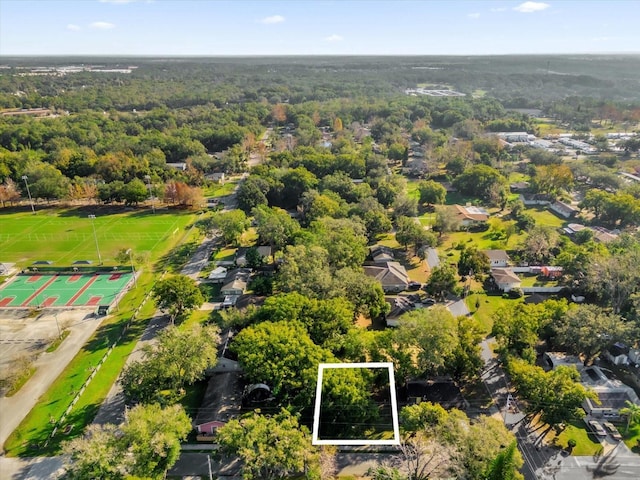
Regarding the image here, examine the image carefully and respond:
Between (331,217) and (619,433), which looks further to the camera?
(331,217)

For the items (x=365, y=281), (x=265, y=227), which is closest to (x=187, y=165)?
(x=265, y=227)

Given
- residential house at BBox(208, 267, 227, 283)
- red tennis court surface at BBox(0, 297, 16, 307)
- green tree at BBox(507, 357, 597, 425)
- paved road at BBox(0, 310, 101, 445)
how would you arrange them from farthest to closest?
residential house at BBox(208, 267, 227, 283)
red tennis court surface at BBox(0, 297, 16, 307)
paved road at BBox(0, 310, 101, 445)
green tree at BBox(507, 357, 597, 425)

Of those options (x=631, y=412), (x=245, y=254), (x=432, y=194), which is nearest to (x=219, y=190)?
(x=245, y=254)

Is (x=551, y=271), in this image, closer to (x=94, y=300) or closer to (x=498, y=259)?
(x=498, y=259)

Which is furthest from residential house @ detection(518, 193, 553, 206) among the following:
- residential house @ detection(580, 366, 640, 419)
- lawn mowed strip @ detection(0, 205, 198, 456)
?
lawn mowed strip @ detection(0, 205, 198, 456)

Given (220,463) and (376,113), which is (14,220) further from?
A: (376,113)

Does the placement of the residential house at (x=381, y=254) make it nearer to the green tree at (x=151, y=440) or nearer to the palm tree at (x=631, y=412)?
the palm tree at (x=631, y=412)

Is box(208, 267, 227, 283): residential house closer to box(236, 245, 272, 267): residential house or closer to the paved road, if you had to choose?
box(236, 245, 272, 267): residential house
